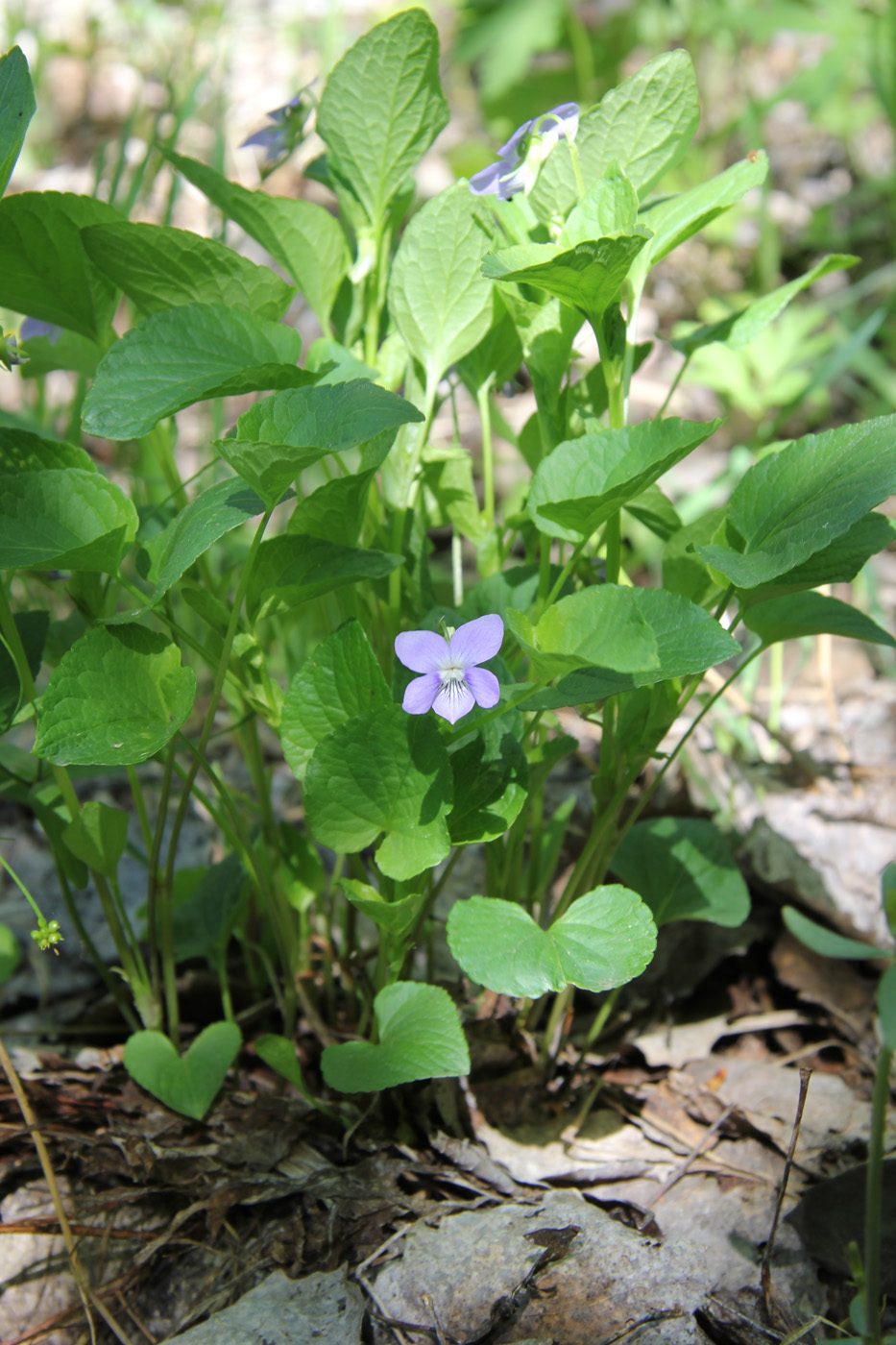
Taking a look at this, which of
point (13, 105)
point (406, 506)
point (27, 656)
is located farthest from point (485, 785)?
point (13, 105)

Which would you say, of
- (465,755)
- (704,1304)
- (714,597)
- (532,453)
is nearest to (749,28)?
(532,453)

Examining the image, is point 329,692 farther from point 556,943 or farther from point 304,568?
point 556,943

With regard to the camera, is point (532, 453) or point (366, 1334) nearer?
point (366, 1334)

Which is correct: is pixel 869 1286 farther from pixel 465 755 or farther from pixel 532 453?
pixel 532 453

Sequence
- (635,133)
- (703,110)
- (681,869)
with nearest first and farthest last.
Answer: (635,133) < (681,869) < (703,110)

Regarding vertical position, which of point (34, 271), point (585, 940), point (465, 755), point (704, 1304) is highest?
point (34, 271)

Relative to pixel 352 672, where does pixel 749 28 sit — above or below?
above

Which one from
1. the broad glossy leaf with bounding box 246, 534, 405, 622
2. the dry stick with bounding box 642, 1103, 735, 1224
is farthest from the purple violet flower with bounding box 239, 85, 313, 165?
→ the dry stick with bounding box 642, 1103, 735, 1224
